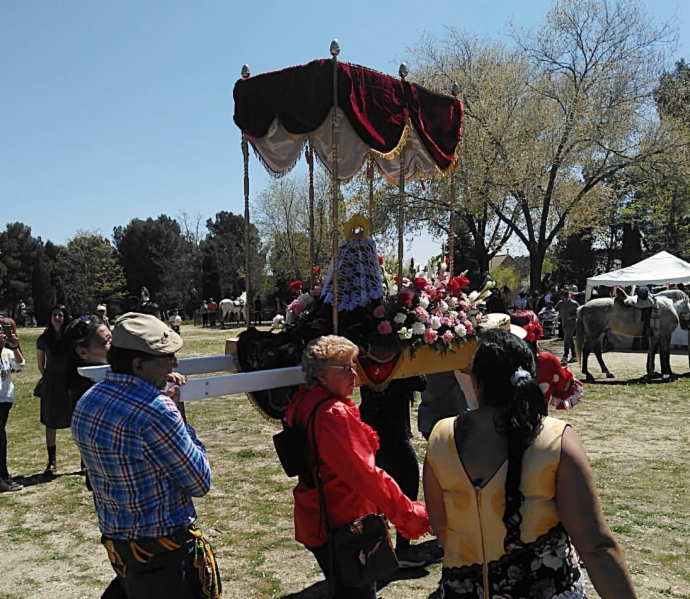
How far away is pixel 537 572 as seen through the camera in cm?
233

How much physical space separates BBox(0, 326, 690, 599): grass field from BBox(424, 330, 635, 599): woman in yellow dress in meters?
2.18

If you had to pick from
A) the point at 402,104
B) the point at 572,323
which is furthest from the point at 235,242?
the point at 402,104

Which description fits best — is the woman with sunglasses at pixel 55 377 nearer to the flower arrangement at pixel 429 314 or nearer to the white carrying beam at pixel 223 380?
the white carrying beam at pixel 223 380

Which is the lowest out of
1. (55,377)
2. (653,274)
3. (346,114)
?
(55,377)

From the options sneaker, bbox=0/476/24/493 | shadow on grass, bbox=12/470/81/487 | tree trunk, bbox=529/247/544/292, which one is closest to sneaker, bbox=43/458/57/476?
shadow on grass, bbox=12/470/81/487

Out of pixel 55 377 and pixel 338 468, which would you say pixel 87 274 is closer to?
pixel 55 377

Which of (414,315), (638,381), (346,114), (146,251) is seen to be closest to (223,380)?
(414,315)

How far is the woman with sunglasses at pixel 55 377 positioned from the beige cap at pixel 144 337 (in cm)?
491

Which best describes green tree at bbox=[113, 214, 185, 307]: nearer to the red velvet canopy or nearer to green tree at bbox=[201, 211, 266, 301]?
green tree at bbox=[201, 211, 266, 301]

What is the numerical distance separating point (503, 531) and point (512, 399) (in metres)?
0.46

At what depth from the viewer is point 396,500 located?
304cm

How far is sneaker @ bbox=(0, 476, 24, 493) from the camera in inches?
273

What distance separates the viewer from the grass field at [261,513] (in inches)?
183

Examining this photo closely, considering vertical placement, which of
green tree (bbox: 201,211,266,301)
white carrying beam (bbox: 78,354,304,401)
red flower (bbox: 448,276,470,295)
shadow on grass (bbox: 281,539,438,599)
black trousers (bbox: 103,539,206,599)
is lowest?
shadow on grass (bbox: 281,539,438,599)
